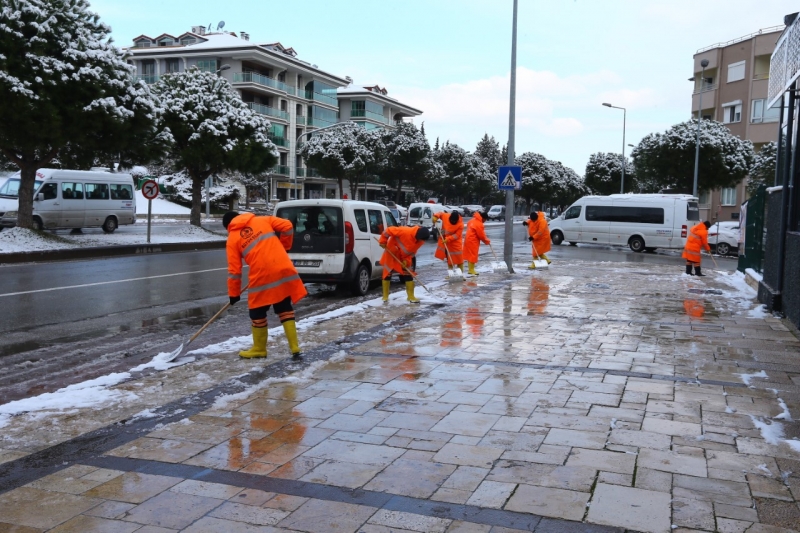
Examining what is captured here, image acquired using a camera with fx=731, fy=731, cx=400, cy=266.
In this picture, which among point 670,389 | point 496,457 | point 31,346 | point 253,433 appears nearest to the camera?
point 496,457

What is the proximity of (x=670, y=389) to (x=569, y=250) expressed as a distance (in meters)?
21.6

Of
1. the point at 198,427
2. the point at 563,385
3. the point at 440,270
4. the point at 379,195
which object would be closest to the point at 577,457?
the point at 563,385

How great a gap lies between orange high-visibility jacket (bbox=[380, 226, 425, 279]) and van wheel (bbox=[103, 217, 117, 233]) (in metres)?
20.0

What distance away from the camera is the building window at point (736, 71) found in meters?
47.4

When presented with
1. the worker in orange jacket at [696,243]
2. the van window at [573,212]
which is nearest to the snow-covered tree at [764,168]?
the van window at [573,212]

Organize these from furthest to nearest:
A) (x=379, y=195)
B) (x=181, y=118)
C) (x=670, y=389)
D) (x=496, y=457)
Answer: (x=379, y=195) < (x=181, y=118) < (x=670, y=389) < (x=496, y=457)

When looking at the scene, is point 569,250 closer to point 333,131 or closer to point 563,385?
point 563,385

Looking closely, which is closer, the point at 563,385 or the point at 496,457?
the point at 496,457

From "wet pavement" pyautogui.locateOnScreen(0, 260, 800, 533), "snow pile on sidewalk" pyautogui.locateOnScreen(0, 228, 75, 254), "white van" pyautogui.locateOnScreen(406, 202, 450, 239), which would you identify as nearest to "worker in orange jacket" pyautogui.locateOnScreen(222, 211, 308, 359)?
"wet pavement" pyautogui.locateOnScreen(0, 260, 800, 533)

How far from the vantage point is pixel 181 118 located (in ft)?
88.8

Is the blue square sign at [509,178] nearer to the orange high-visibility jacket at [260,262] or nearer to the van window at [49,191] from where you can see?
the orange high-visibility jacket at [260,262]

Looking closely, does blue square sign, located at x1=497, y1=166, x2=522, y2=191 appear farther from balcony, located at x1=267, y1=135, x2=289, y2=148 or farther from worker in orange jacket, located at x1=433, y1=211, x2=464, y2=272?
balcony, located at x1=267, y1=135, x2=289, y2=148

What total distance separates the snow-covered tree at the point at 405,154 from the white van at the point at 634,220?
31.8m

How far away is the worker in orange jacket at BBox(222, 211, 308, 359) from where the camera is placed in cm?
684
